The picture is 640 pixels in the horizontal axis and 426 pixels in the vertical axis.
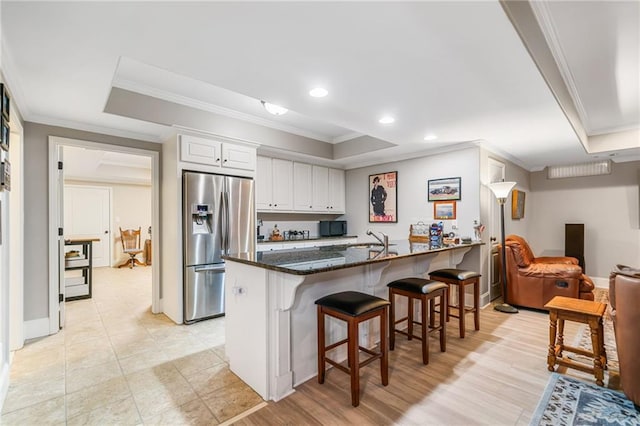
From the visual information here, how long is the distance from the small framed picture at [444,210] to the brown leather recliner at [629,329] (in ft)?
7.53

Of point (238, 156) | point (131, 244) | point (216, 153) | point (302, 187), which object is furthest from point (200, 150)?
point (131, 244)

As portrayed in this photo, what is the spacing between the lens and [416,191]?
15.4 feet

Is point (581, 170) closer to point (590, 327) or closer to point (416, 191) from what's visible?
point (416, 191)

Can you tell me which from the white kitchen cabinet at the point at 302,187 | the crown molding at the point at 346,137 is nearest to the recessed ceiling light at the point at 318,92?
the crown molding at the point at 346,137

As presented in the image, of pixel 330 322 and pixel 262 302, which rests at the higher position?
pixel 262 302

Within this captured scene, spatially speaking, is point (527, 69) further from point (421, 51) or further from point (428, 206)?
point (428, 206)

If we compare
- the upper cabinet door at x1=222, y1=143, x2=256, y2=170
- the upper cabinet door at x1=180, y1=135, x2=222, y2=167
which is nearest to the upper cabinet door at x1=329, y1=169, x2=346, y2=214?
the upper cabinet door at x1=222, y1=143, x2=256, y2=170

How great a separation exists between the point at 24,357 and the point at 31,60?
245 centimetres

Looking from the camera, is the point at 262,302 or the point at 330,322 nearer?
the point at 262,302

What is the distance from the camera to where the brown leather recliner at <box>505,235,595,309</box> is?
12.6 feet

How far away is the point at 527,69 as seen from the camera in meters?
2.06

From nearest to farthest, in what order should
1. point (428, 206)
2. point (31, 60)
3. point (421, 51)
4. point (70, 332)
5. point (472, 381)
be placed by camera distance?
point (421, 51), point (31, 60), point (472, 381), point (70, 332), point (428, 206)

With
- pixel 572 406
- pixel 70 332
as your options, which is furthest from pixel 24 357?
pixel 572 406

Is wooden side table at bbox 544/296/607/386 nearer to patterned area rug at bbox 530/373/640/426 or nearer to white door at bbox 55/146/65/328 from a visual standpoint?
patterned area rug at bbox 530/373/640/426
